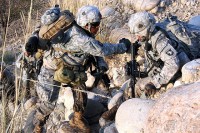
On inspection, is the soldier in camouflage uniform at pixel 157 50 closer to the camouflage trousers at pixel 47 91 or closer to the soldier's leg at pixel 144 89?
the soldier's leg at pixel 144 89

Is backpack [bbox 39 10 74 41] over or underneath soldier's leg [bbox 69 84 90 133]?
over

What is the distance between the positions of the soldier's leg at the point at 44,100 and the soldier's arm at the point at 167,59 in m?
1.39

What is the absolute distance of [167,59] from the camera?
16.2 ft

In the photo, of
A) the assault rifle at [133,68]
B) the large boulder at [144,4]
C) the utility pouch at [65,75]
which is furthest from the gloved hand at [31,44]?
the large boulder at [144,4]

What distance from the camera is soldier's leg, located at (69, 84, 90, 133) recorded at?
514 centimetres

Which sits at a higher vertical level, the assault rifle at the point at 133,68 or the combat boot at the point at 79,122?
the assault rifle at the point at 133,68

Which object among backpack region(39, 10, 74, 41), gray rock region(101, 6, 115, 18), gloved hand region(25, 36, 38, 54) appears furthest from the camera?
gray rock region(101, 6, 115, 18)

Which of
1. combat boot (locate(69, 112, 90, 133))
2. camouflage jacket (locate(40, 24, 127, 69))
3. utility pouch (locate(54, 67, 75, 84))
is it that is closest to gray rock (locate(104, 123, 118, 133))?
combat boot (locate(69, 112, 90, 133))

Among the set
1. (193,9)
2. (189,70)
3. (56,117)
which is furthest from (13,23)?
(189,70)

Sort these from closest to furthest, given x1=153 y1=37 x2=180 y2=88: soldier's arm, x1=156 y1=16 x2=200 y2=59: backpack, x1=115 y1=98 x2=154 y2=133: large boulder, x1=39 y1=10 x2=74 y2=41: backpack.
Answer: x1=115 y1=98 x2=154 y2=133: large boulder < x1=153 y1=37 x2=180 y2=88: soldier's arm < x1=39 y1=10 x2=74 y2=41: backpack < x1=156 y1=16 x2=200 y2=59: backpack

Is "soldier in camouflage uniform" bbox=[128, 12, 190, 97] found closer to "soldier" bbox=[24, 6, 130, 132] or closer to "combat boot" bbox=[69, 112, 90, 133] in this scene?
"soldier" bbox=[24, 6, 130, 132]

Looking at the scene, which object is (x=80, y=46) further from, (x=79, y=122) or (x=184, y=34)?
(x=184, y=34)

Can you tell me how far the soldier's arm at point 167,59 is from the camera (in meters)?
4.94

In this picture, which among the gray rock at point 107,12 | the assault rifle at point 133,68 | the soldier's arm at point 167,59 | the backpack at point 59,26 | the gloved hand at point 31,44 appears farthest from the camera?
the gray rock at point 107,12
